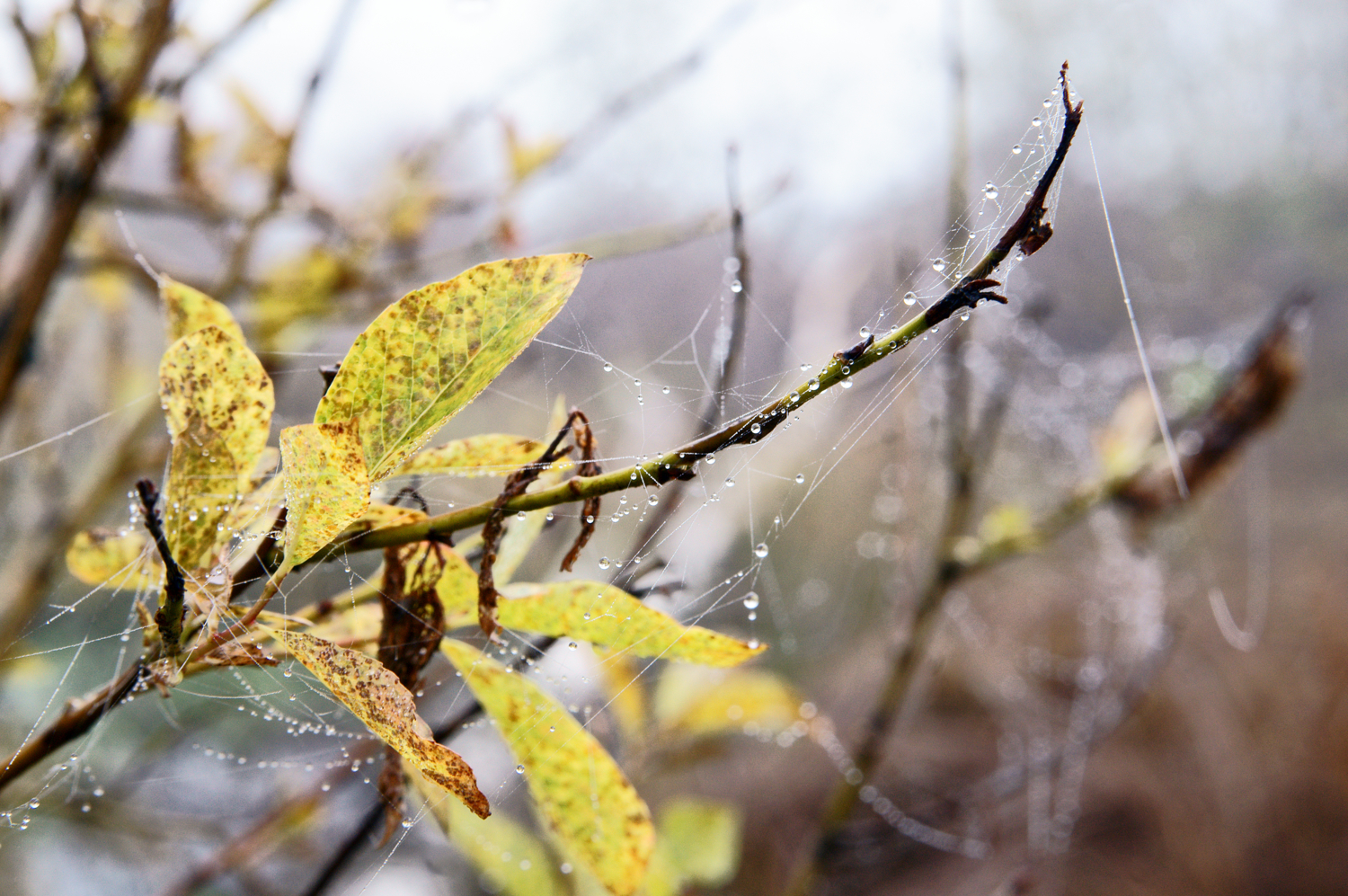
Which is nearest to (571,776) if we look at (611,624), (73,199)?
(611,624)

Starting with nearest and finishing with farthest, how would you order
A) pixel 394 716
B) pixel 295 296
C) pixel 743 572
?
pixel 394 716 < pixel 743 572 < pixel 295 296

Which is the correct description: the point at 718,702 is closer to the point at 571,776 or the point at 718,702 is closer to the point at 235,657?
the point at 571,776

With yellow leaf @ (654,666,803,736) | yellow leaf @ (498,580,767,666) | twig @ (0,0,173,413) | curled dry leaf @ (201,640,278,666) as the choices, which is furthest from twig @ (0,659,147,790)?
yellow leaf @ (654,666,803,736)

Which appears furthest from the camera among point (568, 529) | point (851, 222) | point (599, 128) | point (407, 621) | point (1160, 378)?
point (851, 222)

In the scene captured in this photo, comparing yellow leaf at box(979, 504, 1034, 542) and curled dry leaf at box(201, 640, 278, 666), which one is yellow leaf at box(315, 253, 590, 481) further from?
yellow leaf at box(979, 504, 1034, 542)

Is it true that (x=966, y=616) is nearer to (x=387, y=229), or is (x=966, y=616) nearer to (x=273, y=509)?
(x=387, y=229)

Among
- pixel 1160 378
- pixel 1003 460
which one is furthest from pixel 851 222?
pixel 1160 378

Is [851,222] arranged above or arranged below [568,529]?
above
